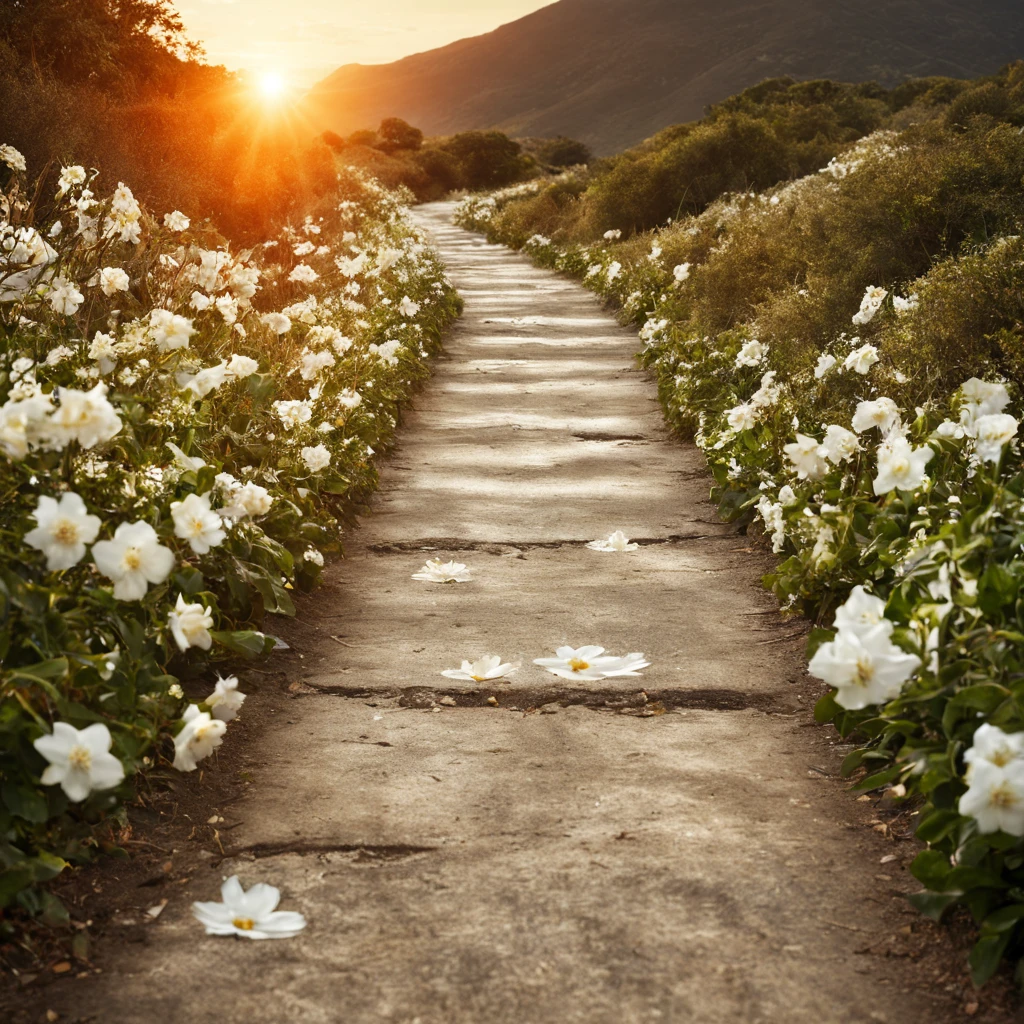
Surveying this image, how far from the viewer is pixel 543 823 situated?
Result: 2.68 metres

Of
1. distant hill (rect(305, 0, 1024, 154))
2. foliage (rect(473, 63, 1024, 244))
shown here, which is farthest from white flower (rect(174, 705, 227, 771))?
distant hill (rect(305, 0, 1024, 154))

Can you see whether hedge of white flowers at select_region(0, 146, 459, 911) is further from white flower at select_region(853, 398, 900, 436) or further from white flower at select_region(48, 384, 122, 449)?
white flower at select_region(853, 398, 900, 436)

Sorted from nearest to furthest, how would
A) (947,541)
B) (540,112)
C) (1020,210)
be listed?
(947,541) → (1020,210) → (540,112)

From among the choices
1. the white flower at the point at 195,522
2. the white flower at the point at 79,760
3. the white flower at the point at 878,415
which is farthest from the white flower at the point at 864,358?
the white flower at the point at 79,760

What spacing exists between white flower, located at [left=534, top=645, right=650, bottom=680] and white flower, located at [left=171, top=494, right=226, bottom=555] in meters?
1.30

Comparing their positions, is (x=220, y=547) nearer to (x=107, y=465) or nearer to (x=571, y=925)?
(x=107, y=465)

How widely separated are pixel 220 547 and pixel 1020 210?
5.96 metres

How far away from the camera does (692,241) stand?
12352mm

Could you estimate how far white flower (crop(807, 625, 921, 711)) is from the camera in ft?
7.36

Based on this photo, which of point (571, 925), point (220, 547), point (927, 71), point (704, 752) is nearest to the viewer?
point (571, 925)

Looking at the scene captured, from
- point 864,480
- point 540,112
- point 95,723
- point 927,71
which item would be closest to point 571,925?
point 95,723

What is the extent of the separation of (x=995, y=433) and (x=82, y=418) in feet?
7.06

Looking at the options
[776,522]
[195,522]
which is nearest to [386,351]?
[776,522]

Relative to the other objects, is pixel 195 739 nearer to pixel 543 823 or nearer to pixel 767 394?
pixel 543 823
